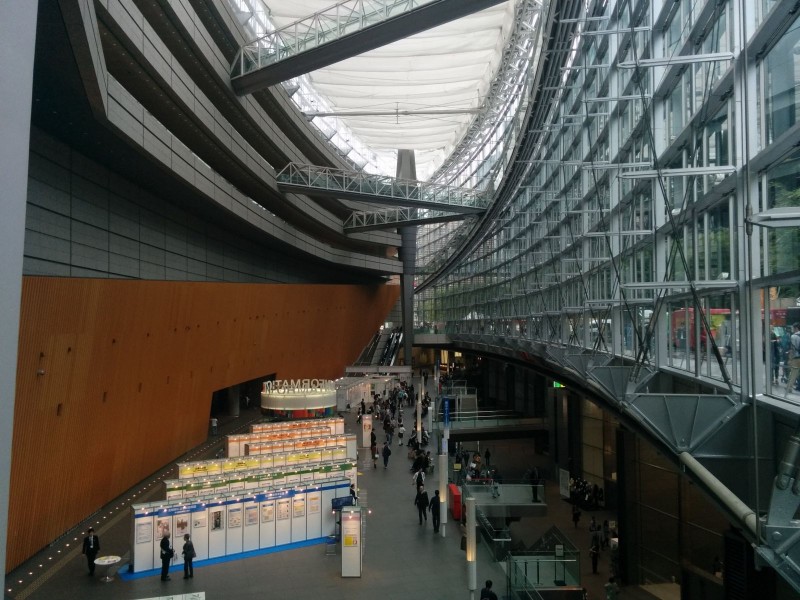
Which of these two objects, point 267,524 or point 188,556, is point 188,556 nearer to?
point 188,556

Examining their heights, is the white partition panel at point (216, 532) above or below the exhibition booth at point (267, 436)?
below

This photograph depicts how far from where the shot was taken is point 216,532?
1322cm

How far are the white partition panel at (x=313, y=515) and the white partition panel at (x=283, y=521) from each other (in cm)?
40

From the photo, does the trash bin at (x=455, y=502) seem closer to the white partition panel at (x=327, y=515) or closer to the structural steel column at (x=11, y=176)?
the white partition panel at (x=327, y=515)

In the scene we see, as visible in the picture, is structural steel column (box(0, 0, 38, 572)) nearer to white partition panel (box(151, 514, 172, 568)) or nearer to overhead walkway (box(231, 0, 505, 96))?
white partition panel (box(151, 514, 172, 568))

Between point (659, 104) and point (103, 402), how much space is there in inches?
520

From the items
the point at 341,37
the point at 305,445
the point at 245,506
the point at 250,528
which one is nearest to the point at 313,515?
the point at 250,528

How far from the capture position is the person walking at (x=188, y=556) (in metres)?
11.9

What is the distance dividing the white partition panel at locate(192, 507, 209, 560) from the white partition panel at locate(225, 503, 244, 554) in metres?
0.42

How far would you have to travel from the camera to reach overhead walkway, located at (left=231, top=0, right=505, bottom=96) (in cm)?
1533

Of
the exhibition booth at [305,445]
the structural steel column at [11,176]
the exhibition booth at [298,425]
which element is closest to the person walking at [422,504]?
the exhibition booth at [305,445]

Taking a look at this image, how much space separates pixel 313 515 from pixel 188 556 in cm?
311

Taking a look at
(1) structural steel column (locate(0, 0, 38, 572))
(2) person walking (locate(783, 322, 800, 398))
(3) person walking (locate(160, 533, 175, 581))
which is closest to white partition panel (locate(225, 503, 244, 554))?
(3) person walking (locate(160, 533, 175, 581))

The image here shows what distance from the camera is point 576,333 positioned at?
21.0 meters
